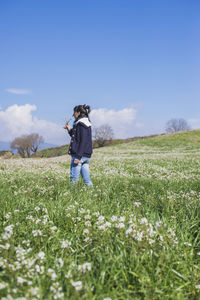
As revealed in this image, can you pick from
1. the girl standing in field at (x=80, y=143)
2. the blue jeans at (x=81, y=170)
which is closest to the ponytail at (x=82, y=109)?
the girl standing in field at (x=80, y=143)

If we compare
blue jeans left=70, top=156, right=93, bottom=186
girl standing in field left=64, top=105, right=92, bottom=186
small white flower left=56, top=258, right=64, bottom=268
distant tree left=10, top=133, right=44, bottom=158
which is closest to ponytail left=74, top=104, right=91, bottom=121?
girl standing in field left=64, top=105, right=92, bottom=186

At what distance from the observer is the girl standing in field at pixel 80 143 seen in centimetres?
833

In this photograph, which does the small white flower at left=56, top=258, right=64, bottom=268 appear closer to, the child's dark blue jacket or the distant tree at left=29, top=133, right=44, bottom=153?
the child's dark blue jacket

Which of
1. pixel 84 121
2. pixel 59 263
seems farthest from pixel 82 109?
pixel 59 263

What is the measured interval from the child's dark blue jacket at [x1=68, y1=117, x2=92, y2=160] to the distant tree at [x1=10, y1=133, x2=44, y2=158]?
83453 mm

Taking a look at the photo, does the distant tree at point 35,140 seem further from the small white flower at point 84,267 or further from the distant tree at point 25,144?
the small white flower at point 84,267

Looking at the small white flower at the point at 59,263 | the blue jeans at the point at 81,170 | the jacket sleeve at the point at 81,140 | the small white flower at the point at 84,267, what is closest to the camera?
the small white flower at the point at 84,267

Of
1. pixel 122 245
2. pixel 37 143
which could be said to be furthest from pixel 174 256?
pixel 37 143

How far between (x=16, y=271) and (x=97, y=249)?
3.65ft

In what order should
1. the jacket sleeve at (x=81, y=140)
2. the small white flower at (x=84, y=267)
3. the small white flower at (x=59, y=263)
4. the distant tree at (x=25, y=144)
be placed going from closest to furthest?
the small white flower at (x=84, y=267) → the small white flower at (x=59, y=263) → the jacket sleeve at (x=81, y=140) → the distant tree at (x=25, y=144)

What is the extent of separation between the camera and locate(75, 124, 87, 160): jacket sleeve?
27.2 ft

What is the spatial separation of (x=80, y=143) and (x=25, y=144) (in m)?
88.2

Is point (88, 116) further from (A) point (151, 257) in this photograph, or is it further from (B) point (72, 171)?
(A) point (151, 257)

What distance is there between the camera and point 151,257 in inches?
119
